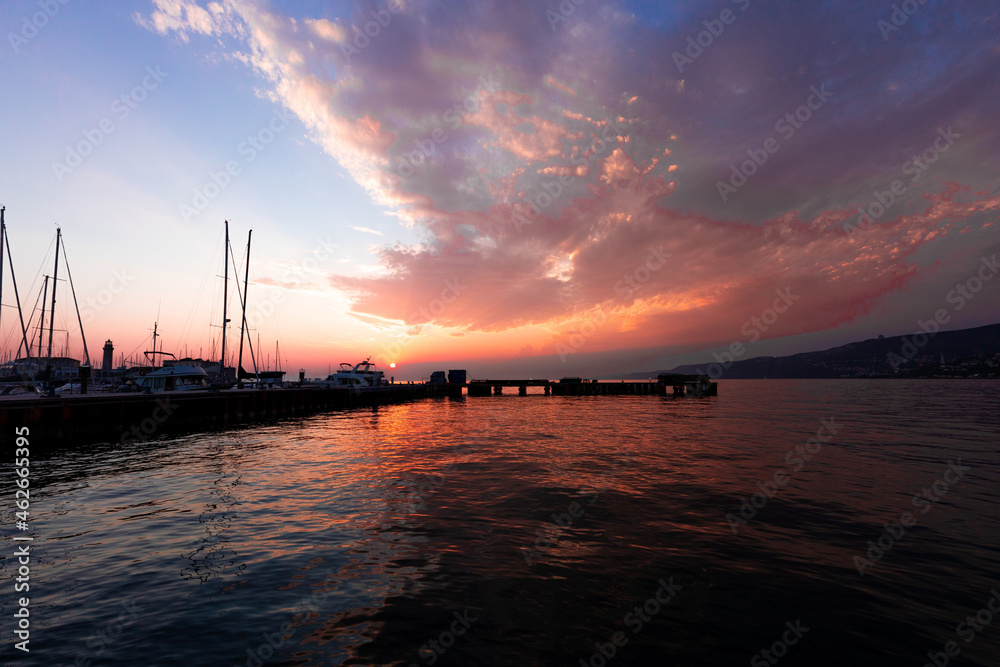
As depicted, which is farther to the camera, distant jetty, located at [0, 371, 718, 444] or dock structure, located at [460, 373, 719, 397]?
dock structure, located at [460, 373, 719, 397]

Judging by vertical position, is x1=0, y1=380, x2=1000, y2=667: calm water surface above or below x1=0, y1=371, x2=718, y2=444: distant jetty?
below

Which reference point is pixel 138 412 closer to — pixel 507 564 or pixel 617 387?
pixel 507 564

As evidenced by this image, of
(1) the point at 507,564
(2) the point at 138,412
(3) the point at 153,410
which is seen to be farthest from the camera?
(3) the point at 153,410

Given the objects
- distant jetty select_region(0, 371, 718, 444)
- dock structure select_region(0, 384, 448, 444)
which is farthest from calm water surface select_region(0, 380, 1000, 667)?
distant jetty select_region(0, 371, 718, 444)

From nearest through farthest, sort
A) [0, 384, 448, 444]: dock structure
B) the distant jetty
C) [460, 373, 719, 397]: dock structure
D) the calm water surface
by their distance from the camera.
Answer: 1. the calm water surface
2. [0, 384, 448, 444]: dock structure
3. the distant jetty
4. [460, 373, 719, 397]: dock structure

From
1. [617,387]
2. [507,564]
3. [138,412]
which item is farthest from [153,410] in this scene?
[617,387]

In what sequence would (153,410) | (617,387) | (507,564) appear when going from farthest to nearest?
(617,387) < (153,410) < (507,564)

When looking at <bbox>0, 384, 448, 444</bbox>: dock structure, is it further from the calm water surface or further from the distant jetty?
the calm water surface

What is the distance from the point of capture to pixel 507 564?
327 inches

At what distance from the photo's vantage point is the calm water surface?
5.73 metres

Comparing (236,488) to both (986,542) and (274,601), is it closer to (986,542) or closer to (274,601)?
(274,601)

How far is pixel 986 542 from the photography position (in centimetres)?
971

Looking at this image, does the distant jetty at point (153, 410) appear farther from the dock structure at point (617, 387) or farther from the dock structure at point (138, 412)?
the dock structure at point (617, 387)

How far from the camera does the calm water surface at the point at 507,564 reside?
18.8ft
